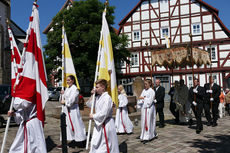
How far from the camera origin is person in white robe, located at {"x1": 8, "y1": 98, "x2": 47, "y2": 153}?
4.20 metres

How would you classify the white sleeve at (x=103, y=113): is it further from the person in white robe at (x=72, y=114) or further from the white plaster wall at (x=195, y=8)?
the white plaster wall at (x=195, y=8)

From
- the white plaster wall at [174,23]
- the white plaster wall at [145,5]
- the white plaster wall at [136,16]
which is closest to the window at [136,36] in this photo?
the white plaster wall at [136,16]

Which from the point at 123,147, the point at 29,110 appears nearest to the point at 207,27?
the point at 123,147

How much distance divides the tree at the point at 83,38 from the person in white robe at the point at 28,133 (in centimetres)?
1802

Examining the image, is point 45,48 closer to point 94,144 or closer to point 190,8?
point 190,8

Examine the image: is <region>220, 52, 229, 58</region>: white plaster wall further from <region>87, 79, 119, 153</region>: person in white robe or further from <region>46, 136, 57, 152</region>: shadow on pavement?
<region>87, 79, 119, 153</region>: person in white robe

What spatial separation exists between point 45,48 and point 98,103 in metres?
22.1

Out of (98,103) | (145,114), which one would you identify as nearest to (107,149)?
(98,103)

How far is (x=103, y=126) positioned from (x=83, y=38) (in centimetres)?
1890

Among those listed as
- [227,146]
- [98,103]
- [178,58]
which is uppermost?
[178,58]

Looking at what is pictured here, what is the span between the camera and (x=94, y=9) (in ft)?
78.8

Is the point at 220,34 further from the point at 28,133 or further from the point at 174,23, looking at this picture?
the point at 28,133

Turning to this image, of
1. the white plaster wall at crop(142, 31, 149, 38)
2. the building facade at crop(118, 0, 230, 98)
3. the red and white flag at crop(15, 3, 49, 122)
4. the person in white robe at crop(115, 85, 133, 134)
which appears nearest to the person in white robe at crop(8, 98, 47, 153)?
the red and white flag at crop(15, 3, 49, 122)

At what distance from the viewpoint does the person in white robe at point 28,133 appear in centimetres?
420
